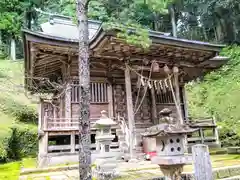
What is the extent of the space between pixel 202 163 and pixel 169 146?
56cm

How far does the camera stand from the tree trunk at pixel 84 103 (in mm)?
3890

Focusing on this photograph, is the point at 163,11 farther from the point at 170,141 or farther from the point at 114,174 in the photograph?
the point at 114,174

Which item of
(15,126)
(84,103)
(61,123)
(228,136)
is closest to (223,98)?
(228,136)

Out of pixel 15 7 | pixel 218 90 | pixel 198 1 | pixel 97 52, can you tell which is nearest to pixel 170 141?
pixel 97 52

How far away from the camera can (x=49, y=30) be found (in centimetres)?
1426

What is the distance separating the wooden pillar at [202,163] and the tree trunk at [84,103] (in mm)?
1686

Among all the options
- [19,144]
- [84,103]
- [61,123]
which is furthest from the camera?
[19,144]

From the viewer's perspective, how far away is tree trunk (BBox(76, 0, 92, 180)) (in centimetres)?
389

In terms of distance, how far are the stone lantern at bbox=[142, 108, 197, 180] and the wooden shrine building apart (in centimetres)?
381

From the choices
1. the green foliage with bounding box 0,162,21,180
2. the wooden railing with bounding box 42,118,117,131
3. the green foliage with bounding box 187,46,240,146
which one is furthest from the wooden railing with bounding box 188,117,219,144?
the green foliage with bounding box 0,162,21,180

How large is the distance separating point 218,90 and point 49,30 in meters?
11.8

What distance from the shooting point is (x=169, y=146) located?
4.10 metres

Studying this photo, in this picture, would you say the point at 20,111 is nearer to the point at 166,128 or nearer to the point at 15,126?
the point at 15,126

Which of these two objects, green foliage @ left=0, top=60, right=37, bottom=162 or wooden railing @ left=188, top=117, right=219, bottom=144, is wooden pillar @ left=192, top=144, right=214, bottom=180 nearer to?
wooden railing @ left=188, top=117, right=219, bottom=144
